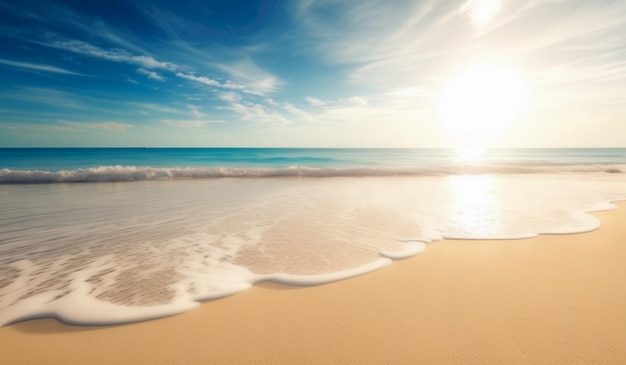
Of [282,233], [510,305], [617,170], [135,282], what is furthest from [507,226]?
[617,170]

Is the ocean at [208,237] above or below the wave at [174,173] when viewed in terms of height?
below

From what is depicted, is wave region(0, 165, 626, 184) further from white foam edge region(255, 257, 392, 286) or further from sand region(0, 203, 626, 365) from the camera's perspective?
sand region(0, 203, 626, 365)

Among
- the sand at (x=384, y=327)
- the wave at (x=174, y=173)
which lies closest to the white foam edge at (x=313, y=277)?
the sand at (x=384, y=327)

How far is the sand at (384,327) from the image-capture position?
1961 mm

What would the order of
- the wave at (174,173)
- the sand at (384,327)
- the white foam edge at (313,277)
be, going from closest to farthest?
1. the sand at (384,327)
2. the white foam edge at (313,277)
3. the wave at (174,173)

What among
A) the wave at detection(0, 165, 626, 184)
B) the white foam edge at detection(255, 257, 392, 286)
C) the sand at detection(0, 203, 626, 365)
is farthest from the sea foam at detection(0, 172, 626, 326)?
the wave at detection(0, 165, 626, 184)

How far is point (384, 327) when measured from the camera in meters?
2.23

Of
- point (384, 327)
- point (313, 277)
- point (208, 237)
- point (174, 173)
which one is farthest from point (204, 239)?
point (174, 173)

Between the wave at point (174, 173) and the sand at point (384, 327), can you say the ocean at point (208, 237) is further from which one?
the wave at point (174, 173)

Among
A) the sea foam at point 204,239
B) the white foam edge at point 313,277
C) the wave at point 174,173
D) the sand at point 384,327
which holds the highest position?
the wave at point 174,173

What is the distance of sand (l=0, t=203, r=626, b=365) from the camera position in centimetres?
196

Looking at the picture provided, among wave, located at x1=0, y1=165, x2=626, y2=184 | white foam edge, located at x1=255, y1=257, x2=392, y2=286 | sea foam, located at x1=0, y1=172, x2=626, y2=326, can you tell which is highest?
wave, located at x1=0, y1=165, x2=626, y2=184

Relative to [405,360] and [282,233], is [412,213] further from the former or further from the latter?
[405,360]

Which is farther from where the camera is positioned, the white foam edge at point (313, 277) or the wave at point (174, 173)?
the wave at point (174, 173)
